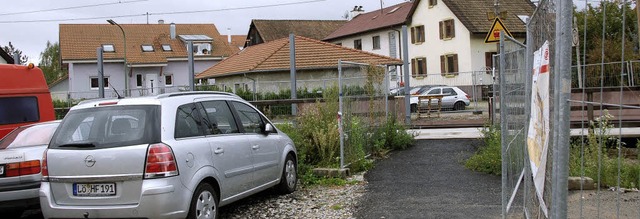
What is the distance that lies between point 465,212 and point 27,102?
313 inches

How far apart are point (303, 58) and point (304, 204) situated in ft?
74.4

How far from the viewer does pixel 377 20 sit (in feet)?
173

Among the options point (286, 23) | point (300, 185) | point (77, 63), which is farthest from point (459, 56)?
point (300, 185)

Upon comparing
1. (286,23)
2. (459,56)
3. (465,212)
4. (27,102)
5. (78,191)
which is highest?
(286,23)

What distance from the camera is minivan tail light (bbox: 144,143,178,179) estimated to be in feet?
20.2

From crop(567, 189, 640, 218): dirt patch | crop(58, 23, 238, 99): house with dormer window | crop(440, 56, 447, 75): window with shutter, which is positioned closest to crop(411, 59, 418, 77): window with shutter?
crop(440, 56, 447, 75): window with shutter

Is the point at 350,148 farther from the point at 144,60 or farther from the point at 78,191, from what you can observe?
the point at 144,60

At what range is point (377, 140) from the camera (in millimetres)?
12492

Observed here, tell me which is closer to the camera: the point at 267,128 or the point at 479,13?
the point at 267,128

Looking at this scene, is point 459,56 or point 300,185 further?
point 459,56

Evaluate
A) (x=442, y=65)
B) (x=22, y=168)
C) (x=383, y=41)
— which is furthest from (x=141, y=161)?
(x=383, y=41)

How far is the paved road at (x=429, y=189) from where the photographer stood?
7410 millimetres

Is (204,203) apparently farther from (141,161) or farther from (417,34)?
(417,34)

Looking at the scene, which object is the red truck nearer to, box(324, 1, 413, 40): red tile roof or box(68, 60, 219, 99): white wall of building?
box(324, 1, 413, 40): red tile roof
